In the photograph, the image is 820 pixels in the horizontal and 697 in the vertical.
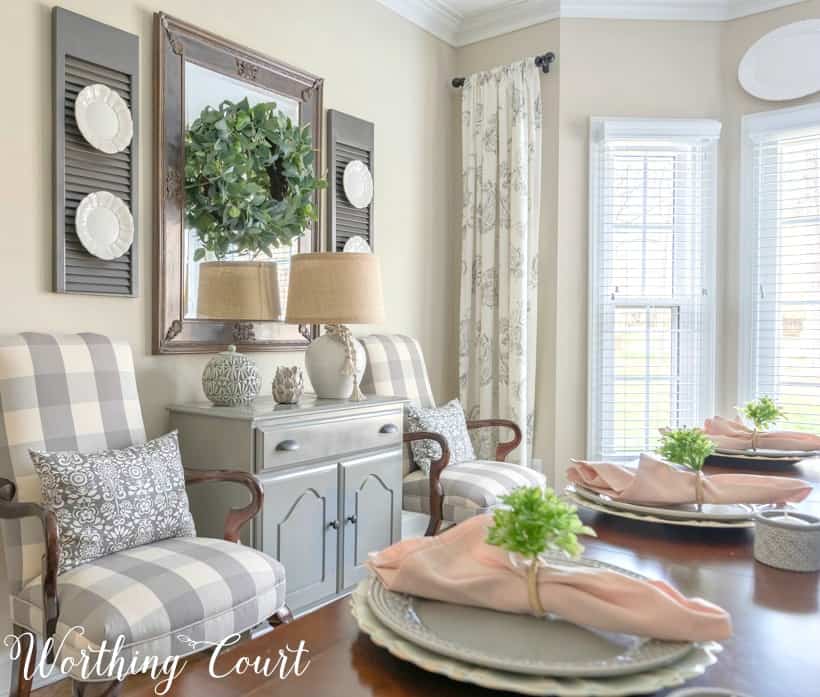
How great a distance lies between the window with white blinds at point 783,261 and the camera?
3754 mm

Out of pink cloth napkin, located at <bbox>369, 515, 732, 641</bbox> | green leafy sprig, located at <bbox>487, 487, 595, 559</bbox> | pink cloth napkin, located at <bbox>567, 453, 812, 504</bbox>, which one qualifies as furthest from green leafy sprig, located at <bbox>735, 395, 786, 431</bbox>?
green leafy sprig, located at <bbox>487, 487, 595, 559</bbox>

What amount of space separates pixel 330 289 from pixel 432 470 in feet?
2.87

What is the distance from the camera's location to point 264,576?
193cm

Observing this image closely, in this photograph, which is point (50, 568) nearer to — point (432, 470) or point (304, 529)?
point (304, 529)

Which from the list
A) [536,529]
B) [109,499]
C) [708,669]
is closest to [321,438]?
[109,499]

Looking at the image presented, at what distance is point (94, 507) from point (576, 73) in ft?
11.2

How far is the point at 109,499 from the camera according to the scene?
1.89 meters

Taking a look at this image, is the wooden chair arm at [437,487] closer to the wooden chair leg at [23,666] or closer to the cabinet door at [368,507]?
the cabinet door at [368,507]

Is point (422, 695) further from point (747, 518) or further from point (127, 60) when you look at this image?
point (127, 60)

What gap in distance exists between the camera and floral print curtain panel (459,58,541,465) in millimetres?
4008

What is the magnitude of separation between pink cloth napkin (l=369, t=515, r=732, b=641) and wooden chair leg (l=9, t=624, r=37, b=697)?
4.55ft

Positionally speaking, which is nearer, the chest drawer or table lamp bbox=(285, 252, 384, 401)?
the chest drawer

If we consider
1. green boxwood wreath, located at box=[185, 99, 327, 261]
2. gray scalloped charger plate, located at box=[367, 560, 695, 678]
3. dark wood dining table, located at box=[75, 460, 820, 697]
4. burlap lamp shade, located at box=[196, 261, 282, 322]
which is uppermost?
green boxwood wreath, located at box=[185, 99, 327, 261]

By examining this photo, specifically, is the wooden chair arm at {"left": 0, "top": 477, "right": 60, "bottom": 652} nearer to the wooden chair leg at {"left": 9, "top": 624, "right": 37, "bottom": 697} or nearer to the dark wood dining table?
the wooden chair leg at {"left": 9, "top": 624, "right": 37, "bottom": 697}
